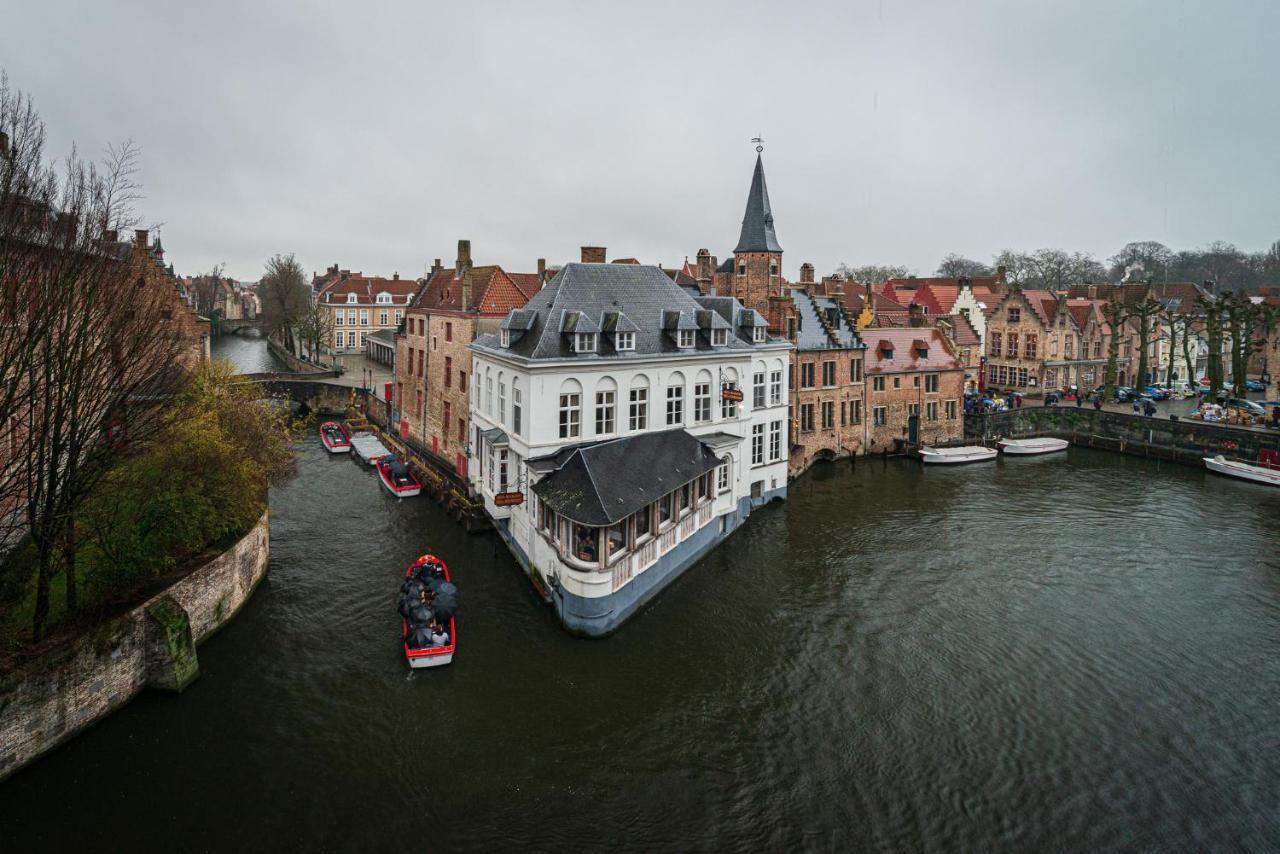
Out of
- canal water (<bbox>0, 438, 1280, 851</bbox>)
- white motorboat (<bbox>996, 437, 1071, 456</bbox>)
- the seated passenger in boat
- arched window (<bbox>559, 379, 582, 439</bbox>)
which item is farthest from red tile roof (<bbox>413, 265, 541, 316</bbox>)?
white motorboat (<bbox>996, 437, 1071, 456</bbox>)

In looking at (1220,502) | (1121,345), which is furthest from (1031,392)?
(1220,502)

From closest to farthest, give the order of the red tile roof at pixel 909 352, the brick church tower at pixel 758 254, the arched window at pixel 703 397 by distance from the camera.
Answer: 1. the arched window at pixel 703 397
2. the brick church tower at pixel 758 254
3. the red tile roof at pixel 909 352

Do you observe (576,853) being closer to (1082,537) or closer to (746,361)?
(746,361)

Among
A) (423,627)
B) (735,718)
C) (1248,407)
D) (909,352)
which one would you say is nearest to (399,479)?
(423,627)

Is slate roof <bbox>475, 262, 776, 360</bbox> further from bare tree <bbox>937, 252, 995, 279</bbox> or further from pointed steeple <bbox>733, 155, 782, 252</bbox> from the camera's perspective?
bare tree <bbox>937, 252, 995, 279</bbox>

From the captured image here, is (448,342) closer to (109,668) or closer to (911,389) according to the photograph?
(109,668)

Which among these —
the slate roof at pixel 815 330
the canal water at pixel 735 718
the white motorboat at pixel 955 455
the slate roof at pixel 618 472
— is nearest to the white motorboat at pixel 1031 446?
the white motorboat at pixel 955 455

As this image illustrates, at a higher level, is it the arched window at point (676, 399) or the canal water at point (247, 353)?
the canal water at point (247, 353)

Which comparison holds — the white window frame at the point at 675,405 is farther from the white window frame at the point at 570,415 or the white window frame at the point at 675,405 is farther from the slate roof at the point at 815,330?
the slate roof at the point at 815,330
